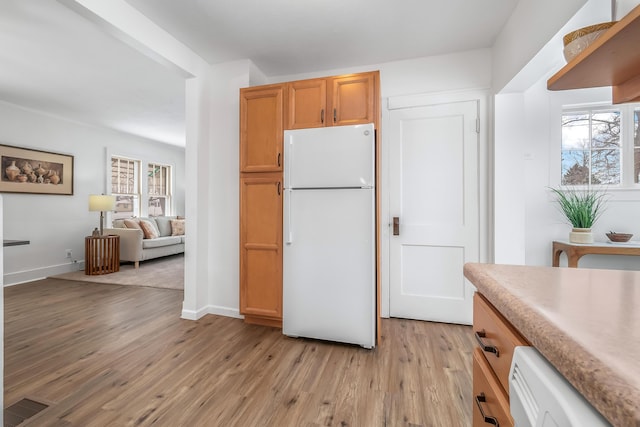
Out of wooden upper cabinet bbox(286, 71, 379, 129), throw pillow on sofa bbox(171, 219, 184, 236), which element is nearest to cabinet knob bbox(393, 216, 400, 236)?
wooden upper cabinet bbox(286, 71, 379, 129)

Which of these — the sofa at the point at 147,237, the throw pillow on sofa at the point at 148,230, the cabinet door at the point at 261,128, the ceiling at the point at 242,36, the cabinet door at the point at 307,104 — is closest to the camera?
the ceiling at the point at 242,36

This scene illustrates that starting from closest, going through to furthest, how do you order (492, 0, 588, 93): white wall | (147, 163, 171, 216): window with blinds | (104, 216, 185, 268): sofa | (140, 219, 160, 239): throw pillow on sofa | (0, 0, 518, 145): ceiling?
(492, 0, 588, 93): white wall
(0, 0, 518, 145): ceiling
(104, 216, 185, 268): sofa
(140, 219, 160, 239): throw pillow on sofa
(147, 163, 171, 216): window with blinds

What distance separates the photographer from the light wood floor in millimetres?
1524

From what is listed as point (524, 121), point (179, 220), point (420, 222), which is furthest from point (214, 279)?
point (179, 220)

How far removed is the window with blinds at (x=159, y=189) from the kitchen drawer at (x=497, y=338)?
7.13 meters

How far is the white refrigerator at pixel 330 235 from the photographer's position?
2180 millimetres

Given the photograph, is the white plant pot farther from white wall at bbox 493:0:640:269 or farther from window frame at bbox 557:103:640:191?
window frame at bbox 557:103:640:191

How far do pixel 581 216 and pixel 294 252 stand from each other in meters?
2.54

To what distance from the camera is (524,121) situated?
8.38 ft

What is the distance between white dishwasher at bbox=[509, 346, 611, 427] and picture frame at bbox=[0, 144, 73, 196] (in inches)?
233

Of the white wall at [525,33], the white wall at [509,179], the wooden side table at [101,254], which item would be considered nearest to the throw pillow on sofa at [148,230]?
the wooden side table at [101,254]

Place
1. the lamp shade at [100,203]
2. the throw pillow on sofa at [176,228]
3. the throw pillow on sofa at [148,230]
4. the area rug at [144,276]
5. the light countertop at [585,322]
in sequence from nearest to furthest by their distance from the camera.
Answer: the light countertop at [585,322], the area rug at [144,276], the lamp shade at [100,203], the throw pillow on sofa at [148,230], the throw pillow on sofa at [176,228]

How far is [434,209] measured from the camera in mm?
2758

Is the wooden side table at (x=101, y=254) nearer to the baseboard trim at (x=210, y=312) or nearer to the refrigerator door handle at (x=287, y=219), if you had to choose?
the baseboard trim at (x=210, y=312)
